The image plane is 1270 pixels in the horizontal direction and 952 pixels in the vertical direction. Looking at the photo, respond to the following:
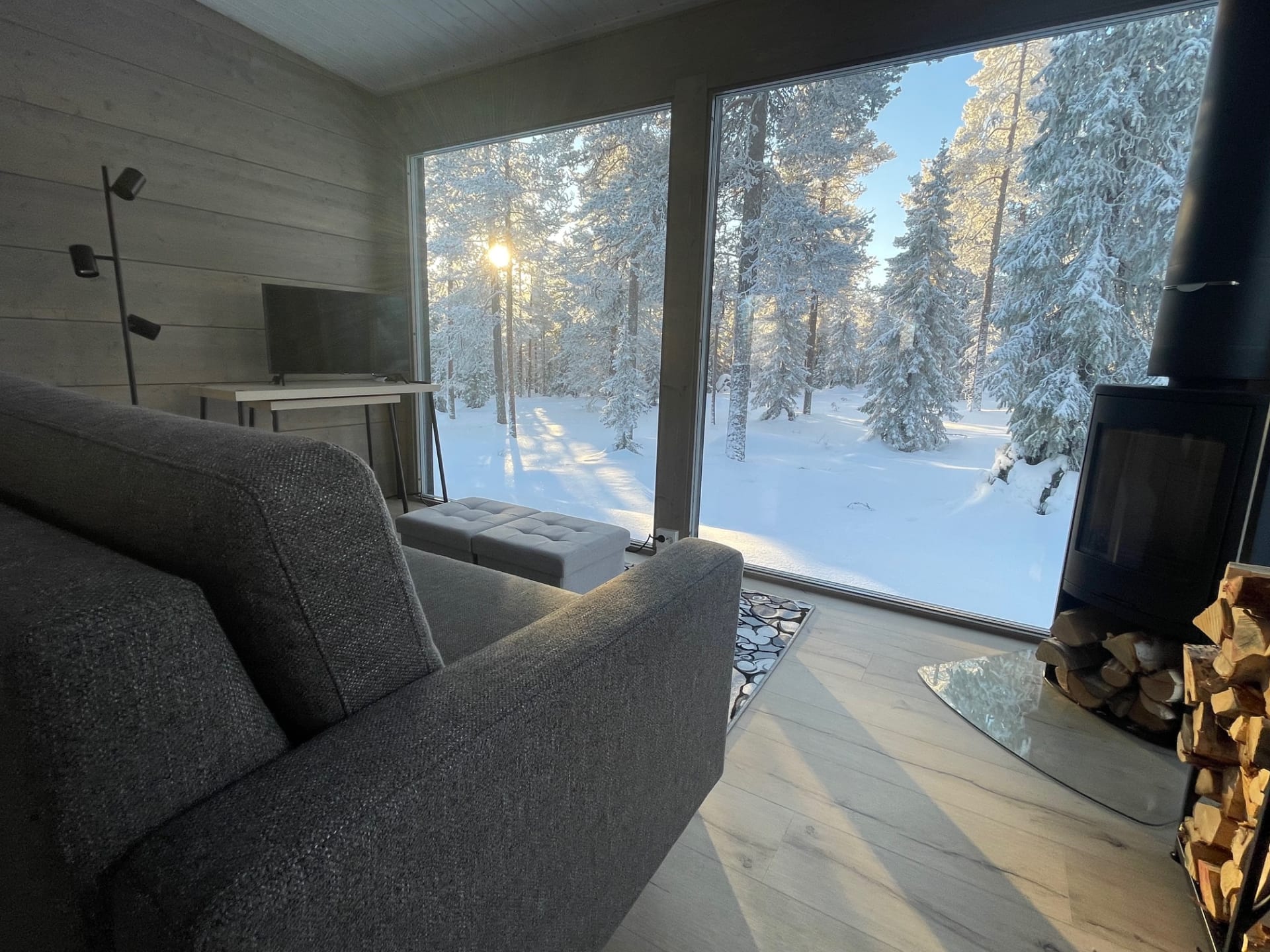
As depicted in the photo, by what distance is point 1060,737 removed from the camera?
Answer: 1779 millimetres

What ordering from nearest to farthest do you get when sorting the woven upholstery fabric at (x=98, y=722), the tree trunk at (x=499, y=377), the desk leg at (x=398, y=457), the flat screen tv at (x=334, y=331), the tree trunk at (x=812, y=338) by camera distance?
the woven upholstery fabric at (x=98, y=722) → the tree trunk at (x=812, y=338) → the flat screen tv at (x=334, y=331) → the tree trunk at (x=499, y=377) → the desk leg at (x=398, y=457)

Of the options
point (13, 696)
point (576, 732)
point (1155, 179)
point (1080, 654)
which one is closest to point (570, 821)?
point (576, 732)

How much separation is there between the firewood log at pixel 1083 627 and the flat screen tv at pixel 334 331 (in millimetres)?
3463

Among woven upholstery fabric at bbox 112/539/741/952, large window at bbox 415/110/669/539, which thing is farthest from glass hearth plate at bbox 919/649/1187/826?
large window at bbox 415/110/669/539

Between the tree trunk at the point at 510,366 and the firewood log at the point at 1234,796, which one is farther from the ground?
the tree trunk at the point at 510,366

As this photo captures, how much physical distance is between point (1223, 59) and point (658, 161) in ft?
6.54

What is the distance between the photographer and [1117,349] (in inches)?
83.3

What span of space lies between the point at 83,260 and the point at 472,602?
7.83 feet

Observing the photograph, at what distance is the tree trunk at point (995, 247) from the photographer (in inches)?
86.1

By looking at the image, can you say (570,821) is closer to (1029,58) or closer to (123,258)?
(1029,58)

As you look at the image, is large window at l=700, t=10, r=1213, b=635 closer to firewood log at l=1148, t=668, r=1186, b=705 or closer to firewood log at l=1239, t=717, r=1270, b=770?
firewood log at l=1148, t=668, r=1186, b=705

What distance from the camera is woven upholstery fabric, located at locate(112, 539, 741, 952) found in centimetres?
48

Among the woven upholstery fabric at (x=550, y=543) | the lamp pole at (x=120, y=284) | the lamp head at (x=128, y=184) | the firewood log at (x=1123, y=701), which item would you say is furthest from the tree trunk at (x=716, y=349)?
the lamp pole at (x=120, y=284)

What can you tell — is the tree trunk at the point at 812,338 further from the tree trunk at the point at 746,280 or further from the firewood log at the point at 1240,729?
the firewood log at the point at 1240,729
